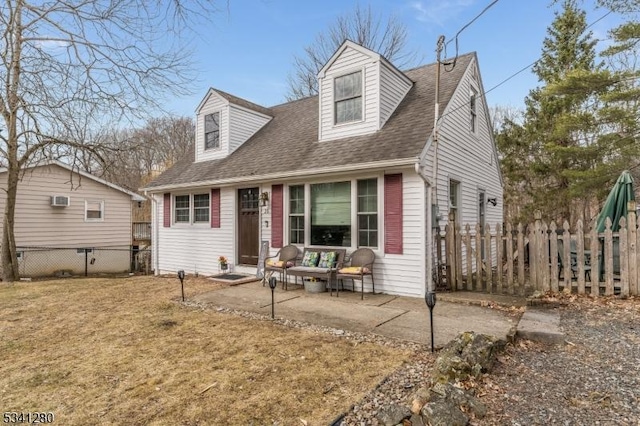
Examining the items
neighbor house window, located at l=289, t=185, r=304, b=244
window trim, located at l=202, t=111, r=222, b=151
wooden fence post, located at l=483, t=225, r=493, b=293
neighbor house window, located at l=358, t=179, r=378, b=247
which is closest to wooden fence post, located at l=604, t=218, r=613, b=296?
wooden fence post, located at l=483, t=225, r=493, b=293

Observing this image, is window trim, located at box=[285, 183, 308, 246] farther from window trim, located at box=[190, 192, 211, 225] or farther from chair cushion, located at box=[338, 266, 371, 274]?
window trim, located at box=[190, 192, 211, 225]

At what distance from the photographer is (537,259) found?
650 centimetres

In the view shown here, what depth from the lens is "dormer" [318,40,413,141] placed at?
26.6ft

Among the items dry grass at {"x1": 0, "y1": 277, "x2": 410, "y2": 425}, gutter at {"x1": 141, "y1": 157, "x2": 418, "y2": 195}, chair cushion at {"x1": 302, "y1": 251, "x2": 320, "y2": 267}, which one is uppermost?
gutter at {"x1": 141, "y1": 157, "x2": 418, "y2": 195}

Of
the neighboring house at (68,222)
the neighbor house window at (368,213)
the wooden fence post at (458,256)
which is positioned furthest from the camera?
the neighboring house at (68,222)

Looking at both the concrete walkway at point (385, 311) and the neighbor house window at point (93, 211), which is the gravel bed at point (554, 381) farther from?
the neighbor house window at point (93, 211)

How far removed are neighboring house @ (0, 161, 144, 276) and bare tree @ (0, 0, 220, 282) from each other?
3.77 meters

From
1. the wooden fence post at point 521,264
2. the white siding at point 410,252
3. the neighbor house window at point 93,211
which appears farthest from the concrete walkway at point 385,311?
the neighbor house window at point 93,211

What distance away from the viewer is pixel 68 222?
46.2 ft

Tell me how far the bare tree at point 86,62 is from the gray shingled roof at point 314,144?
9.13 ft

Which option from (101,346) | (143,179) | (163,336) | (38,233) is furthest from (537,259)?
(143,179)

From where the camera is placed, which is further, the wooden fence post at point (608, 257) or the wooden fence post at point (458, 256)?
the wooden fence post at point (458, 256)

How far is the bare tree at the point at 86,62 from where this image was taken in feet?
16.8

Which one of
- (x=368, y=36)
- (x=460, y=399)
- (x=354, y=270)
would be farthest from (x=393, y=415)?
(x=368, y=36)
